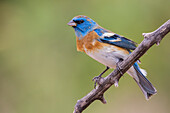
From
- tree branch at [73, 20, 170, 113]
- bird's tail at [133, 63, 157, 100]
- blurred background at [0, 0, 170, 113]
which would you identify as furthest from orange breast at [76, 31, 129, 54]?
blurred background at [0, 0, 170, 113]

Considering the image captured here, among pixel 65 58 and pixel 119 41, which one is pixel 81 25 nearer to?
pixel 119 41

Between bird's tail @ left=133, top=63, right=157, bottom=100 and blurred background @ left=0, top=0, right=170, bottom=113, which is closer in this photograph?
bird's tail @ left=133, top=63, right=157, bottom=100

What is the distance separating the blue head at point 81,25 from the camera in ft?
14.8

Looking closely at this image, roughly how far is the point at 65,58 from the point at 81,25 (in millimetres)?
2059

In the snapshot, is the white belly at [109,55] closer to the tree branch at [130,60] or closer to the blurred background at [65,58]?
the tree branch at [130,60]

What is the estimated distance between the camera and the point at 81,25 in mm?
4578

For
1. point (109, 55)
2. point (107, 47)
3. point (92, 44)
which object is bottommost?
point (109, 55)

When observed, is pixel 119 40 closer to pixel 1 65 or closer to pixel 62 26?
pixel 62 26

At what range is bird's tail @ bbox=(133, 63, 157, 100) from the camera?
428 cm

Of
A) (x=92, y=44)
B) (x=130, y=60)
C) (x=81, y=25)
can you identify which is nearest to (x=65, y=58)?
(x=81, y=25)

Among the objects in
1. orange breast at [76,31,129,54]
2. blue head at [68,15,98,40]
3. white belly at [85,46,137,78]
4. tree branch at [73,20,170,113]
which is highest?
blue head at [68,15,98,40]

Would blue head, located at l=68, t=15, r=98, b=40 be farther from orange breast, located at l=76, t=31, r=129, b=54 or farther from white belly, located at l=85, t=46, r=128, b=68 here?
white belly, located at l=85, t=46, r=128, b=68

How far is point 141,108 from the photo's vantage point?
678cm

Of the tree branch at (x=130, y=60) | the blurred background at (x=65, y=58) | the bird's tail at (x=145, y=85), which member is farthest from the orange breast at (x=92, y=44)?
the blurred background at (x=65, y=58)
